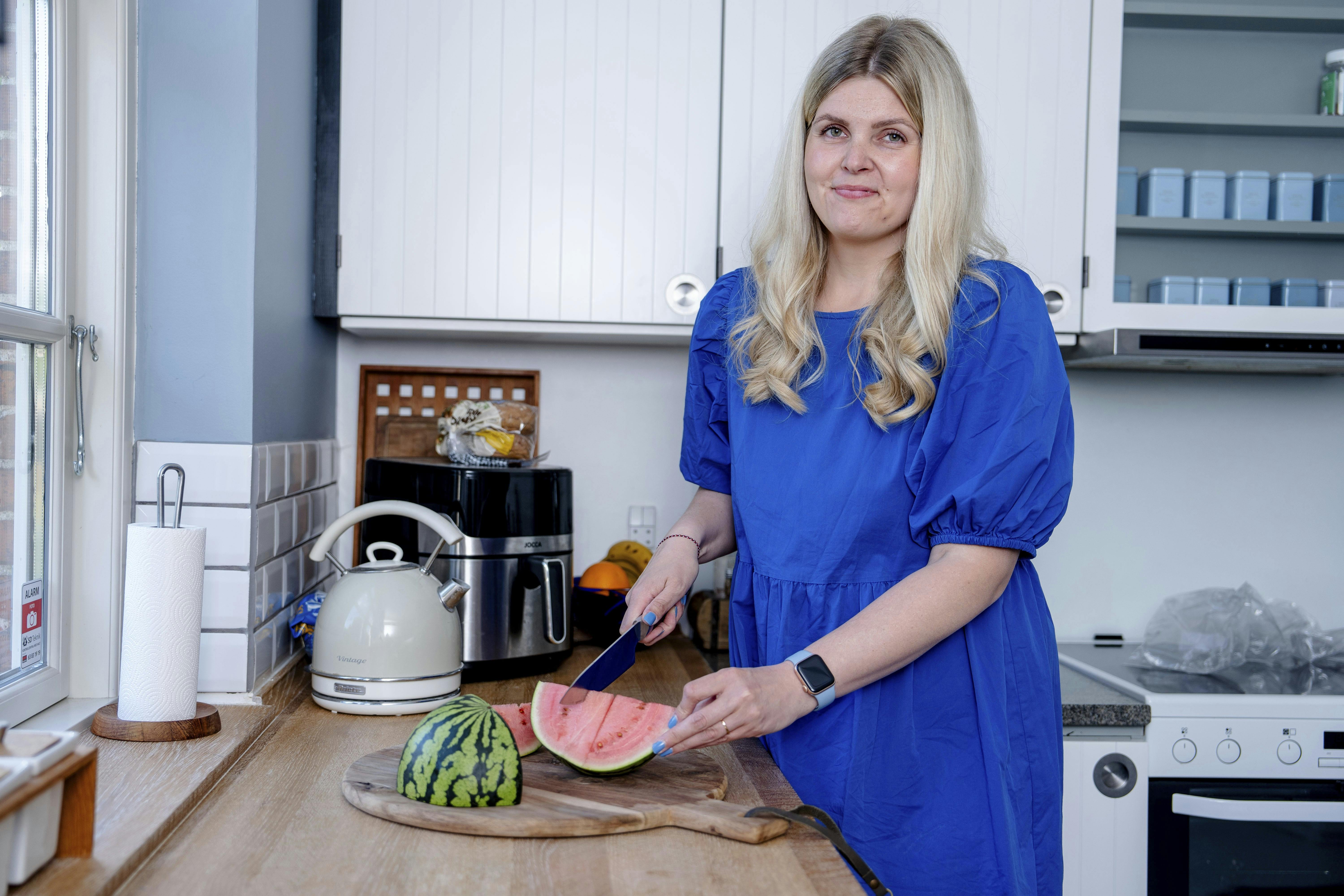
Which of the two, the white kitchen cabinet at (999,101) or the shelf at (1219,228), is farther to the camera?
the shelf at (1219,228)

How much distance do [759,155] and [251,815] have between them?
129 cm

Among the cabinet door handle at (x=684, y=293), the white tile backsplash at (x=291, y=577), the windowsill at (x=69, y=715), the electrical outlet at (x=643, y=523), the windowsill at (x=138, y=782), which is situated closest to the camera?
the windowsill at (x=138, y=782)

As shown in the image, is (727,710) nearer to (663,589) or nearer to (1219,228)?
(663,589)

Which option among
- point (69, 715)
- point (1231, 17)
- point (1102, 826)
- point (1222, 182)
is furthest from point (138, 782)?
point (1231, 17)

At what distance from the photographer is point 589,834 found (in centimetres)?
88

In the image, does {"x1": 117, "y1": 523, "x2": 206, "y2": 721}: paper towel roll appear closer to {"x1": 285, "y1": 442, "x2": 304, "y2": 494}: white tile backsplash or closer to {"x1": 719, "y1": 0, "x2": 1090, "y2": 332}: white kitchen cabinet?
{"x1": 285, "y1": 442, "x2": 304, "y2": 494}: white tile backsplash

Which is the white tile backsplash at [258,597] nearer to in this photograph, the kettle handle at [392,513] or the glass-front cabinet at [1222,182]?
the kettle handle at [392,513]

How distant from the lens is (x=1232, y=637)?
197 centimetres

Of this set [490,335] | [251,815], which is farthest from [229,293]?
[251,815]

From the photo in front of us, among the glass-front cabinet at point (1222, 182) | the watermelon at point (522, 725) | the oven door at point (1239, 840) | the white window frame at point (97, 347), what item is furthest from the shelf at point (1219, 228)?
the white window frame at point (97, 347)

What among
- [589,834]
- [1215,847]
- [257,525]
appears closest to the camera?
[589,834]

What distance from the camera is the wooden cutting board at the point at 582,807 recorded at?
0.87m

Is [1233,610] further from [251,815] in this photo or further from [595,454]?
[251,815]

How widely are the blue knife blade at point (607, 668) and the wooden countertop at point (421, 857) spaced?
0.61 ft
